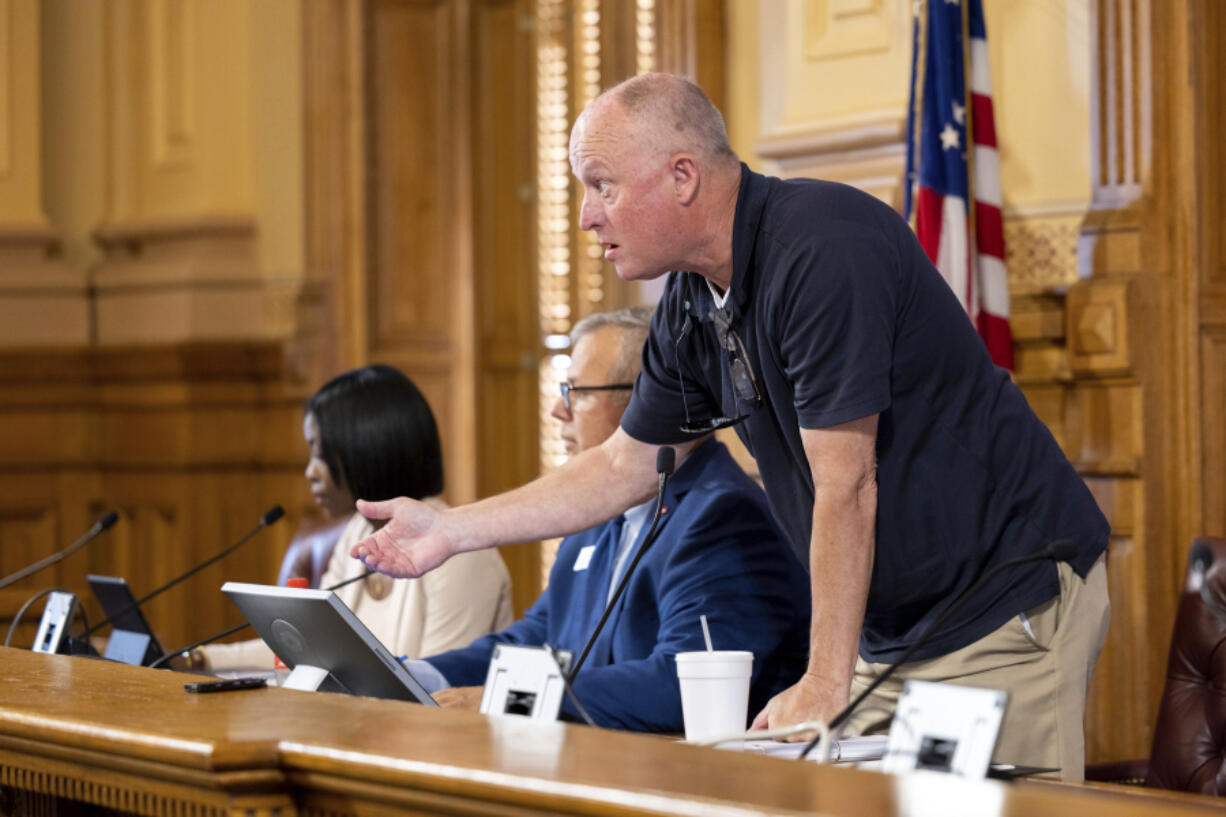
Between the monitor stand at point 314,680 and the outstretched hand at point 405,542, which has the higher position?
the outstretched hand at point 405,542

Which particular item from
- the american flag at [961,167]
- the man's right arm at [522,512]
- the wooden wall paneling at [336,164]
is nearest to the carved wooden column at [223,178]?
the wooden wall paneling at [336,164]

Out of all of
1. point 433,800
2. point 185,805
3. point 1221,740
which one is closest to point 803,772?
point 433,800

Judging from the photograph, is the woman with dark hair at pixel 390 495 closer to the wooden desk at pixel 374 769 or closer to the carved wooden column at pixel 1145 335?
the wooden desk at pixel 374 769

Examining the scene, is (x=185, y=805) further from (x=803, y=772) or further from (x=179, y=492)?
(x=179, y=492)

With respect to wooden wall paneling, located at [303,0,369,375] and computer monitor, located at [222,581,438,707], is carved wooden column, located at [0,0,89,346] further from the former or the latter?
computer monitor, located at [222,581,438,707]

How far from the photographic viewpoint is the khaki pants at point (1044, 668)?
2.12 metres

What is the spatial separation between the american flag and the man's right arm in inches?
61.2

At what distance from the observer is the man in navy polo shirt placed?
1.95 meters

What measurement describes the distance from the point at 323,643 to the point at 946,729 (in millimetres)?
962

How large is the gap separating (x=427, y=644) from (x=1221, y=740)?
144 cm

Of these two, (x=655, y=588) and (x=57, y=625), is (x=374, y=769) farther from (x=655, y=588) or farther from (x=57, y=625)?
(x=57, y=625)

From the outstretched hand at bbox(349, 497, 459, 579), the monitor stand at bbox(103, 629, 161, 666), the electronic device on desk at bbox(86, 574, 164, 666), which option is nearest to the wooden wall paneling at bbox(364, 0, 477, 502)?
the electronic device on desk at bbox(86, 574, 164, 666)

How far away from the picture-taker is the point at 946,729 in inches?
A: 51.8

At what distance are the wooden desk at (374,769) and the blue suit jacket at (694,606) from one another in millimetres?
732
